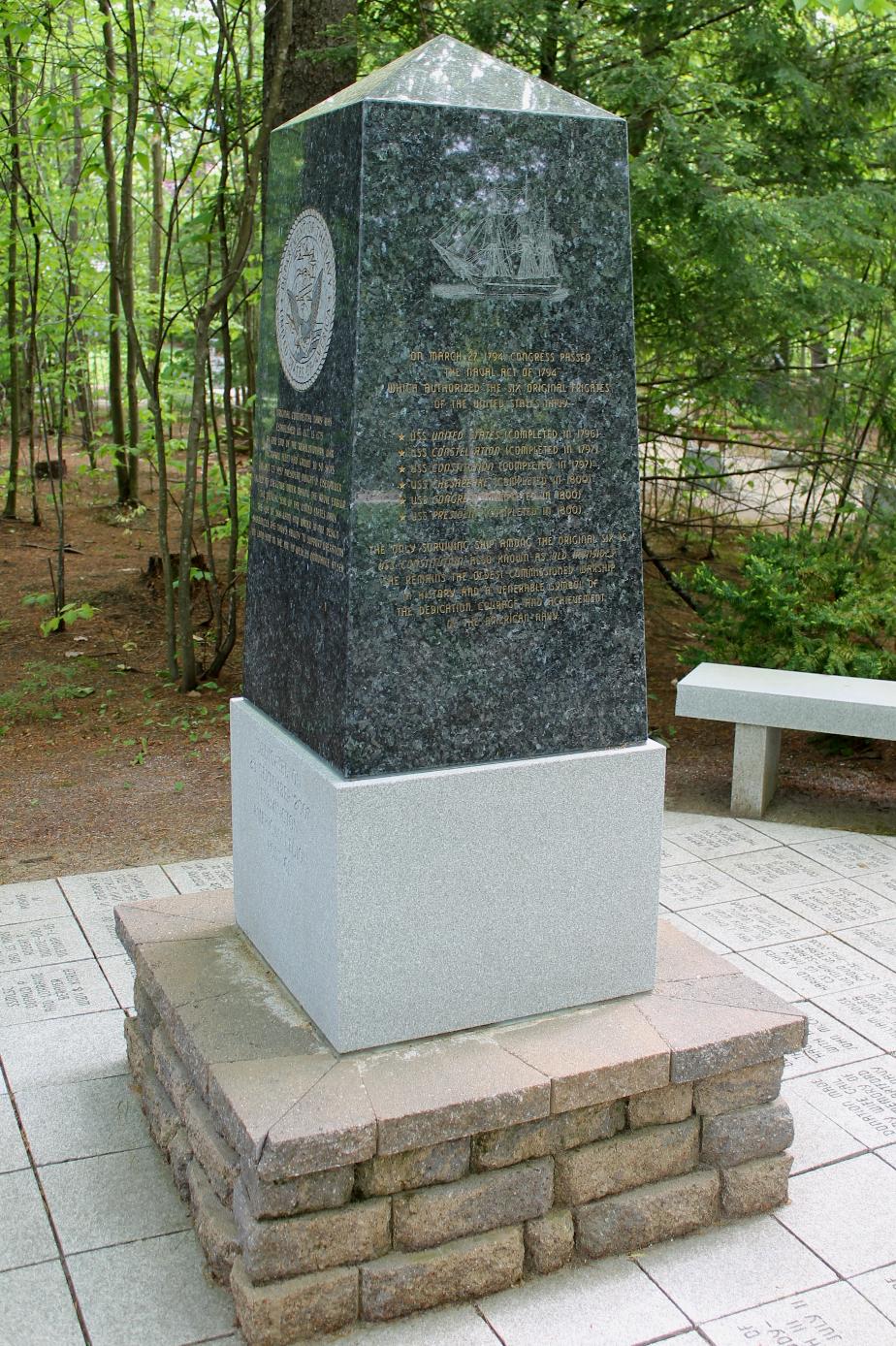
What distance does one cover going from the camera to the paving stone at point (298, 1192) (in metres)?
2.48

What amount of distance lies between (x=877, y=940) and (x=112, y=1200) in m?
2.81

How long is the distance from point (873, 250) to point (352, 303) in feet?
14.9

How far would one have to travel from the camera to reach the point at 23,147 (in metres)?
9.91

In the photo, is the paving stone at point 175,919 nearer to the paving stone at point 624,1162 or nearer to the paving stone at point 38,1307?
the paving stone at point 38,1307

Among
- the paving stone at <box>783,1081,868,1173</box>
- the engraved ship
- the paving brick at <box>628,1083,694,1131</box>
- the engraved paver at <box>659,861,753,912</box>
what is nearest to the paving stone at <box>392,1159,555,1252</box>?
the paving brick at <box>628,1083,694,1131</box>

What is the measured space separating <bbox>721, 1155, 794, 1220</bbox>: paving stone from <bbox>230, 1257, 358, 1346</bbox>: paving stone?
94 centimetres

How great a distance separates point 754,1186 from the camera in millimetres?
2963

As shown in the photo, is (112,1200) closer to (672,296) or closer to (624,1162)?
(624,1162)

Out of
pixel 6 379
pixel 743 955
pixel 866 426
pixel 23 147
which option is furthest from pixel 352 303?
pixel 6 379

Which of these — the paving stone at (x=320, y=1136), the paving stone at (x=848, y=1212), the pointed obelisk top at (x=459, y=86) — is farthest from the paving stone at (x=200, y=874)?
the pointed obelisk top at (x=459, y=86)

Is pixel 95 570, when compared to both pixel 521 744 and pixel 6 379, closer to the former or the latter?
pixel 6 379

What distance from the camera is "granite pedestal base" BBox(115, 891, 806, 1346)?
2531 millimetres

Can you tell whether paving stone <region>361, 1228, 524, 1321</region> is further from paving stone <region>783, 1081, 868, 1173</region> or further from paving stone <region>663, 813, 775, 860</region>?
paving stone <region>663, 813, 775, 860</region>

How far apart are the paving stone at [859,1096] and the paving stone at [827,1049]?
0.11ft
